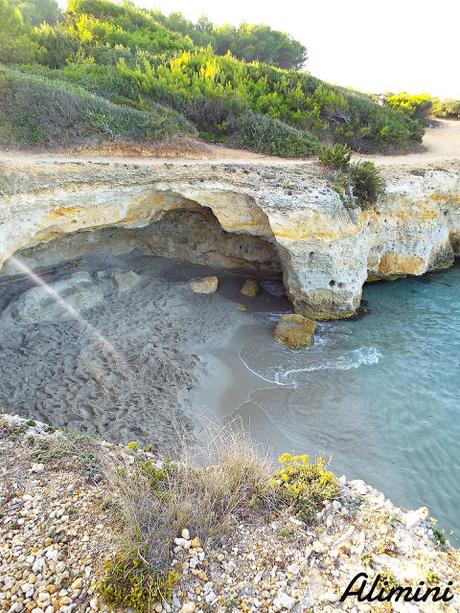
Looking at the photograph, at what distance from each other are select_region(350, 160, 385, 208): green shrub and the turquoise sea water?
3.93 m

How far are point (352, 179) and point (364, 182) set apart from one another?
1.37 feet

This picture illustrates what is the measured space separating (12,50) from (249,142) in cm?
1064

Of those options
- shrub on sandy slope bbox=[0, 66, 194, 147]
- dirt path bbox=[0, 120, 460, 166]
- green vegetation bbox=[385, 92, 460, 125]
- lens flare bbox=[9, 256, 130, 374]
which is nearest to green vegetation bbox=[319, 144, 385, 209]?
dirt path bbox=[0, 120, 460, 166]

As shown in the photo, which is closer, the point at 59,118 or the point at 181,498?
the point at 181,498

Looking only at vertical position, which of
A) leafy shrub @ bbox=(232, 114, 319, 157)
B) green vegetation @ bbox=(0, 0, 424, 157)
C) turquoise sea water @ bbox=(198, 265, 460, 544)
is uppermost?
green vegetation @ bbox=(0, 0, 424, 157)

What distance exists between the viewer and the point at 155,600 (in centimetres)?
406

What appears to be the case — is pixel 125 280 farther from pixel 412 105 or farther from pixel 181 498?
pixel 412 105

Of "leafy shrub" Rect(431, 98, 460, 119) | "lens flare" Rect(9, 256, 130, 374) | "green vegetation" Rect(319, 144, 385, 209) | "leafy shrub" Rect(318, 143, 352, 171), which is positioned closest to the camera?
"lens flare" Rect(9, 256, 130, 374)

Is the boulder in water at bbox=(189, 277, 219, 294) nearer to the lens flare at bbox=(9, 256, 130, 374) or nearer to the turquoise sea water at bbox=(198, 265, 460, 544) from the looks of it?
the turquoise sea water at bbox=(198, 265, 460, 544)

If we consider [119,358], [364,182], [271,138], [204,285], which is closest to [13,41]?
[271,138]

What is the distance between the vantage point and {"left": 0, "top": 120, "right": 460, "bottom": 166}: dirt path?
11384 millimetres

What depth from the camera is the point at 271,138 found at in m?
15.5

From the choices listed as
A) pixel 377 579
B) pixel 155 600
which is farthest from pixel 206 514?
pixel 377 579

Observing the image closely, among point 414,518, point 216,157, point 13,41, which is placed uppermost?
point 13,41
